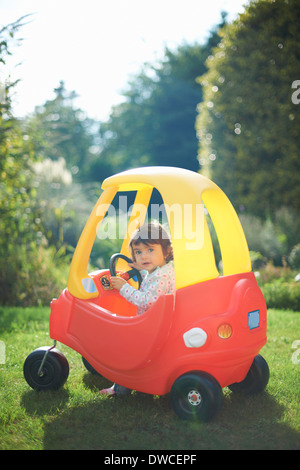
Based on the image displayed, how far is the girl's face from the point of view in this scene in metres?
2.93

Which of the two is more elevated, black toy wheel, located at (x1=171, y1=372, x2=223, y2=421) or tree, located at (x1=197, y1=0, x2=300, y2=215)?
tree, located at (x1=197, y1=0, x2=300, y2=215)

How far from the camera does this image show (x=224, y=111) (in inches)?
344

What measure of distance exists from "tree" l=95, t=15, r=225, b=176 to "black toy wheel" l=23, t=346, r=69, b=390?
56.3 ft

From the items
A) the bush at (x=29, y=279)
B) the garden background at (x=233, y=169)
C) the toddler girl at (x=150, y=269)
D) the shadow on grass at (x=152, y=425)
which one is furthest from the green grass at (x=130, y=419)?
the bush at (x=29, y=279)

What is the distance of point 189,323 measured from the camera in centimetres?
255

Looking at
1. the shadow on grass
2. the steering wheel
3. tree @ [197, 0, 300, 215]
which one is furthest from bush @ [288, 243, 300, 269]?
the steering wheel

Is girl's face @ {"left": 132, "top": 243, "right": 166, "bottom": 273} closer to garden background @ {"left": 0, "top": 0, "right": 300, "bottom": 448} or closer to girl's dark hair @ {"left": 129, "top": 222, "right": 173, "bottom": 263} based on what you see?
girl's dark hair @ {"left": 129, "top": 222, "right": 173, "bottom": 263}

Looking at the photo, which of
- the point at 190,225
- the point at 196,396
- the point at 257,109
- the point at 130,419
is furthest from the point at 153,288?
the point at 257,109

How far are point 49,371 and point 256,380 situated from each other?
4.68ft

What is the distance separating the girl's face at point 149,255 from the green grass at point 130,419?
2.98 ft

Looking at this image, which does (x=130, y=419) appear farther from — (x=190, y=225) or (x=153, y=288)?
(x=190, y=225)

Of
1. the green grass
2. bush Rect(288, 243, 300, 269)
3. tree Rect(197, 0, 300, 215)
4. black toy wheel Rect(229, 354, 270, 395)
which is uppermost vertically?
tree Rect(197, 0, 300, 215)

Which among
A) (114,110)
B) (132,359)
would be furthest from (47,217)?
(114,110)

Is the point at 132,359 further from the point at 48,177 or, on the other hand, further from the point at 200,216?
the point at 48,177
